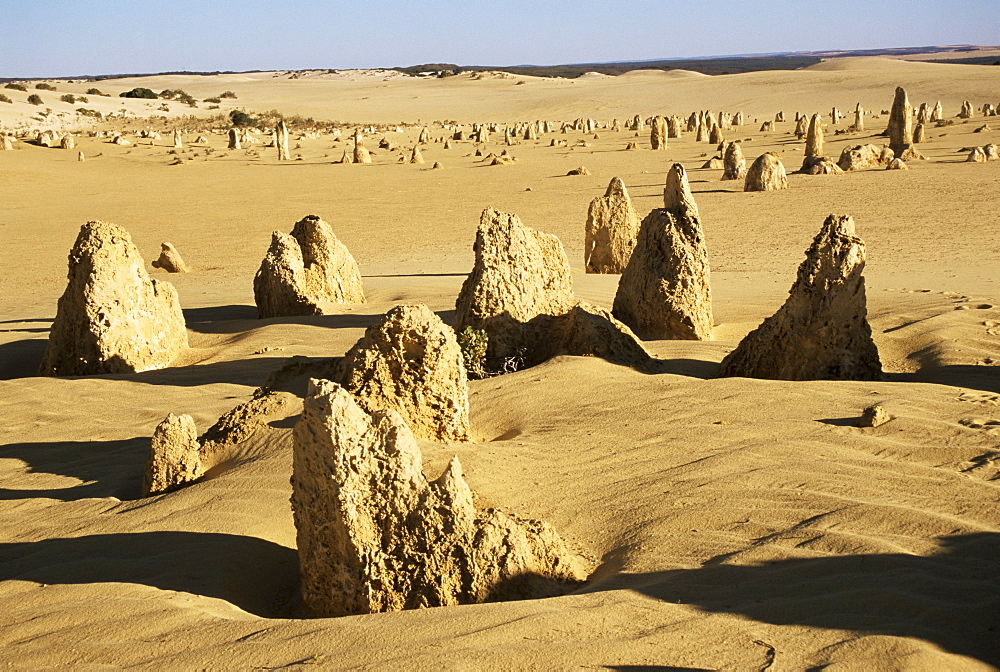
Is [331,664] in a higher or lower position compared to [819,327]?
lower

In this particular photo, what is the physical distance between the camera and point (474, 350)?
6.91m

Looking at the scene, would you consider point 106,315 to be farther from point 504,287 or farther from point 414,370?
point 414,370

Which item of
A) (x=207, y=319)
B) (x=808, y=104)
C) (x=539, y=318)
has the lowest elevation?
(x=207, y=319)

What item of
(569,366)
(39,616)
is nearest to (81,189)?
(569,366)

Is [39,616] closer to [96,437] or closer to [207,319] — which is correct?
[96,437]

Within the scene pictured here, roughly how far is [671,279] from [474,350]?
1.98 metres

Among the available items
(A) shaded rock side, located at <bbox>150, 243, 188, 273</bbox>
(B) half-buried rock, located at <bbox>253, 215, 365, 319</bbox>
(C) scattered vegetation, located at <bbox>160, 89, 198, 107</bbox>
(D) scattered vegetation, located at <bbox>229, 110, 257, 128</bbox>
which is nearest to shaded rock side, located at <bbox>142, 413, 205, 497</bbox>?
(B) half-buried rock, located at <bbox>253, 215, 365, 319</bbox>

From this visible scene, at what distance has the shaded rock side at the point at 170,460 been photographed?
16.0 feet

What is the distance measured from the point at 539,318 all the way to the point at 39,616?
14.4ft

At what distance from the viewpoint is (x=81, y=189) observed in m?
26.4

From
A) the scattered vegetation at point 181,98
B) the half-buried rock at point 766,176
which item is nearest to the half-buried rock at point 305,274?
the half-buried rock at point 766,176

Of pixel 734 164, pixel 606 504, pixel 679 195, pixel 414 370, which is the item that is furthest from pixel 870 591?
pixel 734 164

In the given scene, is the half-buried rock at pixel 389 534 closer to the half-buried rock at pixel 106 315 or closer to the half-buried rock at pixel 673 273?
the half-buried rock at pixel 673 273

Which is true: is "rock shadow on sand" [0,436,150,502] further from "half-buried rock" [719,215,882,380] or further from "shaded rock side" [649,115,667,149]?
"shaded rock side" [649,115,667,149]
